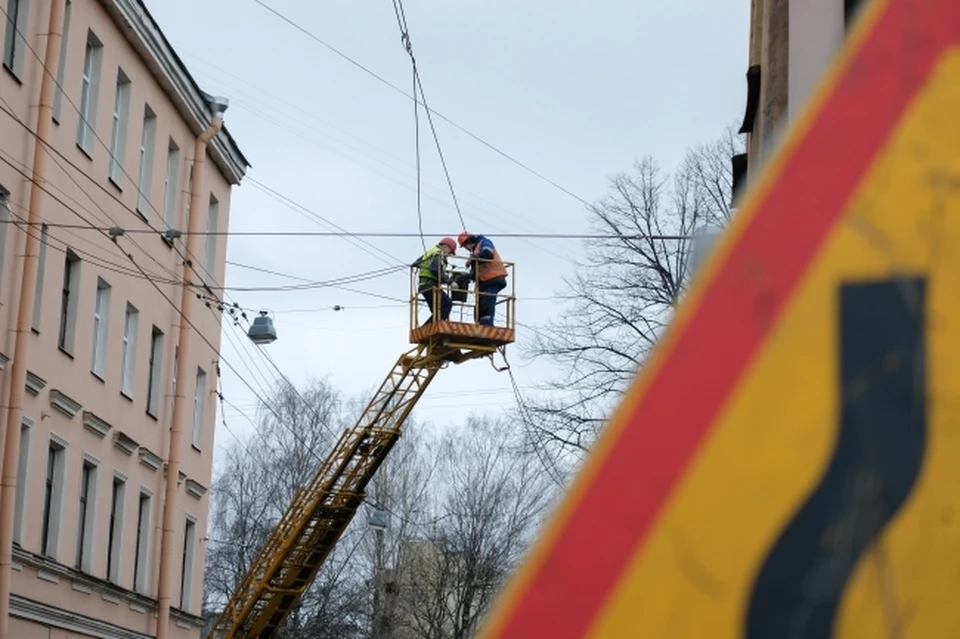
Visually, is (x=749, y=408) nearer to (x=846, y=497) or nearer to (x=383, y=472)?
(x=846, y=497)

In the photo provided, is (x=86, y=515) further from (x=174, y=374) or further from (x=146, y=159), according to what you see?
(x=146, y=159)

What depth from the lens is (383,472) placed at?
175ft

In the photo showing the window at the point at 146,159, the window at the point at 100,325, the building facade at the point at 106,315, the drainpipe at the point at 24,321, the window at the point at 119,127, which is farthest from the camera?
the window at the point at 146,159

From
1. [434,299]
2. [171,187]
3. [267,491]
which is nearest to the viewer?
[434,299]

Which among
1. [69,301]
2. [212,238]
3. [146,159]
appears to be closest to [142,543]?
[69,301]

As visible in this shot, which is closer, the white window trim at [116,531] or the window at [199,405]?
the white window trim at [116,531]

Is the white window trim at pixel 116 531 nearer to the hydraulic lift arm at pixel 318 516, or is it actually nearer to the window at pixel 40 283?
the hydraulic lift arm at pixel 318 516

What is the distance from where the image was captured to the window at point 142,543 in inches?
993

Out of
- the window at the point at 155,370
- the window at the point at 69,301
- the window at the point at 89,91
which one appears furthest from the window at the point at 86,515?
the window at the point at 89,91

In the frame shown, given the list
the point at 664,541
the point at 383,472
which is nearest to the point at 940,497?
the point at 664,541

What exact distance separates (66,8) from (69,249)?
321cm

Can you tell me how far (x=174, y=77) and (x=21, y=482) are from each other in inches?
328

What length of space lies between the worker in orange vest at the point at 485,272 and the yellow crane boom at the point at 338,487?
0.16 metres

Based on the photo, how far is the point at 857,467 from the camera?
1.27 meters
